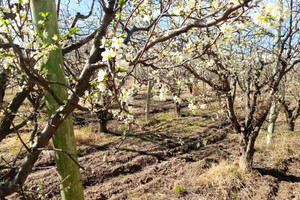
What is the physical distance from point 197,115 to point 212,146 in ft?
12.0

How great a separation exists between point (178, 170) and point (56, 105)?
4.02 metres

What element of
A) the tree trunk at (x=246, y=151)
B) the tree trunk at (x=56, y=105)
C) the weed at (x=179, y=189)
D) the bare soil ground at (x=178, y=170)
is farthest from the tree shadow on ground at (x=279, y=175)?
the tree trunk at (x=56, y=105)

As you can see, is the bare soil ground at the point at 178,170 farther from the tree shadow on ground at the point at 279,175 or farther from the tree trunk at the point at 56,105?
the tree trunk at the point at 56,105

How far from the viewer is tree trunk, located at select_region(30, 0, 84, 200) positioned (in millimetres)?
1582

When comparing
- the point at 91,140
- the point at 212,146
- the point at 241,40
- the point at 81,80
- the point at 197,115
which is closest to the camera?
the point at 81,80

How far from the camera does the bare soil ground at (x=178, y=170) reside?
402 centimetres

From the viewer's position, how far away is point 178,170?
498cm

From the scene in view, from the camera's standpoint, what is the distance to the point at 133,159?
17.9ft

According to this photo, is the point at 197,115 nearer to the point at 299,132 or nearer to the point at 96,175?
the point at 299,132

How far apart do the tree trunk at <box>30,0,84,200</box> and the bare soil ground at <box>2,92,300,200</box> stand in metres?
0.91

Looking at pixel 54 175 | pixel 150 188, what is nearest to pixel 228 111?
pixel 150 188

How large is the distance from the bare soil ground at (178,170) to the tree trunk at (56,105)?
0.91m

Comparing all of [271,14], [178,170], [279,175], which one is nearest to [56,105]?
[271,14]

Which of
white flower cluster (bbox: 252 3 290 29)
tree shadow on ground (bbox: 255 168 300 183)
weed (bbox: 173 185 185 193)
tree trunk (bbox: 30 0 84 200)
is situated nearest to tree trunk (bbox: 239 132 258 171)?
tree shadow on ground (bbox: 255 168 300 183)
